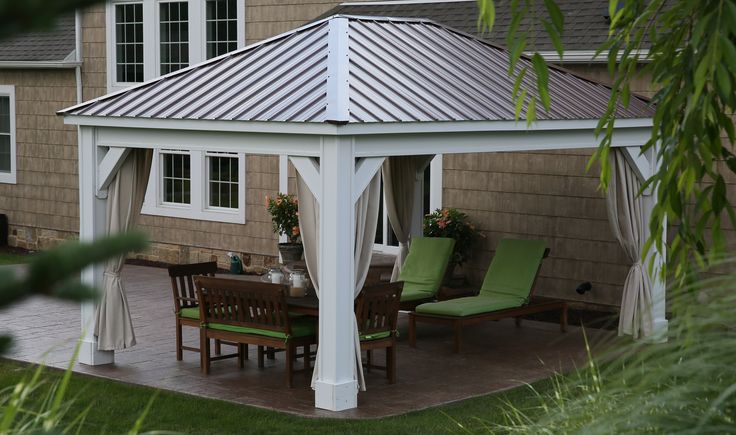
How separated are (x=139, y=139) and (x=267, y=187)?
6.68 metres

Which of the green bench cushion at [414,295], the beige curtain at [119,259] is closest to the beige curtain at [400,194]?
the green bench cushion at [414,295]

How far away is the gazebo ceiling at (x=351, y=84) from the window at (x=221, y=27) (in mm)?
6330

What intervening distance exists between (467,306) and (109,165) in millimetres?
3821

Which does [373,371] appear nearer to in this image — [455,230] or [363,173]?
[363,173]

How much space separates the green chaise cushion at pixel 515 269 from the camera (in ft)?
40.6

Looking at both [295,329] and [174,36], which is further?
[174,36]

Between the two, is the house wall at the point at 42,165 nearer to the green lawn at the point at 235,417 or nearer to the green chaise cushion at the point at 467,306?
the green chaise cushion at the point at 467,306

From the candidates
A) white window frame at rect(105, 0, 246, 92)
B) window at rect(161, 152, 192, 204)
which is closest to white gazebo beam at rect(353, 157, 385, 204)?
white window frame at rect(105, 0, 246, 92)

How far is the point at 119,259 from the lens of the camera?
35.2 feet

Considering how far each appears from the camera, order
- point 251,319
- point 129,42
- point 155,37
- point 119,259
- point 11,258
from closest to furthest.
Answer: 1. point 251,319
2. point 119,259
3. point 155,37
4. point 129,42
5. point 11,258

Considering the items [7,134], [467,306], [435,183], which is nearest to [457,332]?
[467,306]

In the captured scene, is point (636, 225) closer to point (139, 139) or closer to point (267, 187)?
point (139, 139)

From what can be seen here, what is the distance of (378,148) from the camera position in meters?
9.36

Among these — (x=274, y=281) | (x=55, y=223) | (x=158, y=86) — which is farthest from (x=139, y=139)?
(x=55, y=223)
